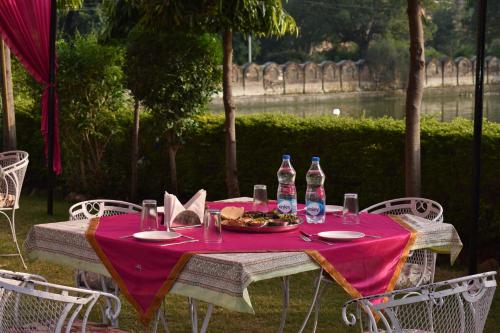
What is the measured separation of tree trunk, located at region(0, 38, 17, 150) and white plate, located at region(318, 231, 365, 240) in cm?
Answer: 689

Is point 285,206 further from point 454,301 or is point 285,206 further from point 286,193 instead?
point 454,301

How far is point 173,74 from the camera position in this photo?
8.41 meters

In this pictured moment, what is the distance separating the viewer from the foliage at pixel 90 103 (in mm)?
8969

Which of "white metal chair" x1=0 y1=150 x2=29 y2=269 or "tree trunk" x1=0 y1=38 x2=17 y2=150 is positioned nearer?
A: "white metal chair" x1=0 y1=150 x2=29 y2=269

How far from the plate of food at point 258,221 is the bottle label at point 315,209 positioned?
5cm

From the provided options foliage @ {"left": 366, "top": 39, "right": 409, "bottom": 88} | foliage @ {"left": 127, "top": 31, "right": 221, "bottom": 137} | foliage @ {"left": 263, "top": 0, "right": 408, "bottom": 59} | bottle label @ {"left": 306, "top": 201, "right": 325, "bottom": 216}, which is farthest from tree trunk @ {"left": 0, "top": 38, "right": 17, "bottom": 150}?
foliage @ {"left": 263, "top": 0, "right": 408, "bottom": 59}

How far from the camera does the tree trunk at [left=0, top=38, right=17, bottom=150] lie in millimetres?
9758

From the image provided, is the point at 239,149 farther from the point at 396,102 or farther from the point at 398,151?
the point at 396,102

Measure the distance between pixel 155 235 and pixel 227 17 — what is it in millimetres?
4475

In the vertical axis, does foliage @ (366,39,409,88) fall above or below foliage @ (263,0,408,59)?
below

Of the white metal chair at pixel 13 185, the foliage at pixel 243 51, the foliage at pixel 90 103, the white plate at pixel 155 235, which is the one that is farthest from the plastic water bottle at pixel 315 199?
the foliage at pixel 243 51

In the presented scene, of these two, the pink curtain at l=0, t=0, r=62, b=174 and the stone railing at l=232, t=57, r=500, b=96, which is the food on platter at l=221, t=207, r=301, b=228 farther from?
the stone railing at l=232, t=57, r=500, b=96

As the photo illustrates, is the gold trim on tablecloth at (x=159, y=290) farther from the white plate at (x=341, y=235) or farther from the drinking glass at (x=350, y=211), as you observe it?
the drinking glass at (x=350, y=211)

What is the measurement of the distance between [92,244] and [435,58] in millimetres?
64105
